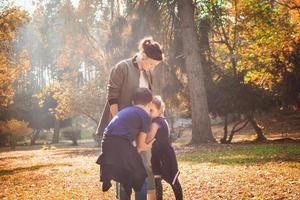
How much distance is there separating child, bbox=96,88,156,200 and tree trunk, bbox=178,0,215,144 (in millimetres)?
15578

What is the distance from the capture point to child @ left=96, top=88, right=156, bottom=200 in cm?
419

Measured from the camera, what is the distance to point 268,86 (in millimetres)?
20062

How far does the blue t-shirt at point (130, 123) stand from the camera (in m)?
4.26

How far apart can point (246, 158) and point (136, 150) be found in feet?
30.0

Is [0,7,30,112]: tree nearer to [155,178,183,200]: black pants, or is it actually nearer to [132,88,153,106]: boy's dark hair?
[155,178,183,200]: black pants

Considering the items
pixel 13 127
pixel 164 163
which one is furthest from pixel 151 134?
pixel 13 127

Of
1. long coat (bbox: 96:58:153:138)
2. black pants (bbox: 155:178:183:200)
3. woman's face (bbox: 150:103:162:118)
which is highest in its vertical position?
long coat (bbox: 96:58:153:138)

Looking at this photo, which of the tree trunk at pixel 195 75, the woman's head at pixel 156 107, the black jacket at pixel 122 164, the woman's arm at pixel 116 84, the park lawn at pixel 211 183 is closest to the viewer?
the black jacket at pixel 122 164

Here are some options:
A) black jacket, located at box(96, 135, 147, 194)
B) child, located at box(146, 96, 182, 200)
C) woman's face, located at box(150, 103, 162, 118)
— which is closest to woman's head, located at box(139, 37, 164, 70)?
woman's face, located at box(150, 103, 162, 118)

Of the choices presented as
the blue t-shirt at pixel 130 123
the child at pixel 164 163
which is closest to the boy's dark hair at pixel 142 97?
the blue t-shirt at pixel 130 123

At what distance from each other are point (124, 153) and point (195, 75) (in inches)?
626

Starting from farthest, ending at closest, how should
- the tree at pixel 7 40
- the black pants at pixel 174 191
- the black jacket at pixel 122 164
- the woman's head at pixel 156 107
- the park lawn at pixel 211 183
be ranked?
the tree at pixel 7 40
the park lawn at pixel 211 183
the black pants at pixel 174 191
the woman's head at pixel 156 107
the black jacket at pixel 122 164

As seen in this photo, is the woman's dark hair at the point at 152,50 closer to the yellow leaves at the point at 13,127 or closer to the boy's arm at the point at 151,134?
the boy's arm at the point at 151,134

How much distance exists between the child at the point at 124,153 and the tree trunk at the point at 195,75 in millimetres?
15578
